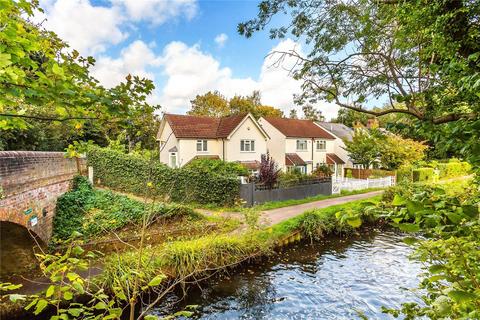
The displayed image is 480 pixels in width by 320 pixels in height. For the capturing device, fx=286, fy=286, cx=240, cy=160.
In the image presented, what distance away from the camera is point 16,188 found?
8.15 metres

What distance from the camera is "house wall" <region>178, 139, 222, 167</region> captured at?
2606 centimetres

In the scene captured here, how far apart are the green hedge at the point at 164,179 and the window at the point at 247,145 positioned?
9.84 metres

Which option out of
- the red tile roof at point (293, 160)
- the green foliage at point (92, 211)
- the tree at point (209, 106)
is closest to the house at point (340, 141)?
the red tile roof at point (293, 160)

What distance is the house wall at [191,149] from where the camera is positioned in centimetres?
2606

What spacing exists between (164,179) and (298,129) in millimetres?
19303

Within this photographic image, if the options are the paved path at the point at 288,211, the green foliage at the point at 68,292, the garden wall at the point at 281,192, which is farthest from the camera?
the garden wall at the point at 281,192

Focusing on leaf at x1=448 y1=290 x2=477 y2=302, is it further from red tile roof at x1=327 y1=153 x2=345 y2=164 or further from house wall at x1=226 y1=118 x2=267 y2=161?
red tile roof at x1=327 y1=153 x2=345 y2=164

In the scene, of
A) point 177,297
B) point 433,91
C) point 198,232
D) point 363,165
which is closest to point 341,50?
point 433,91

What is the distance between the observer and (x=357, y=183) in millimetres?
25312

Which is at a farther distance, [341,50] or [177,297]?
[177,297]

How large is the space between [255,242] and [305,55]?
6868mm

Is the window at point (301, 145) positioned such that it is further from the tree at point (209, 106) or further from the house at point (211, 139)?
the tree at point (209, 106)

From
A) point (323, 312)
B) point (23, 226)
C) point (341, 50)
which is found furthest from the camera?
point (23, 226)

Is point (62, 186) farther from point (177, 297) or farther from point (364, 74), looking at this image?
point (364, 74)
